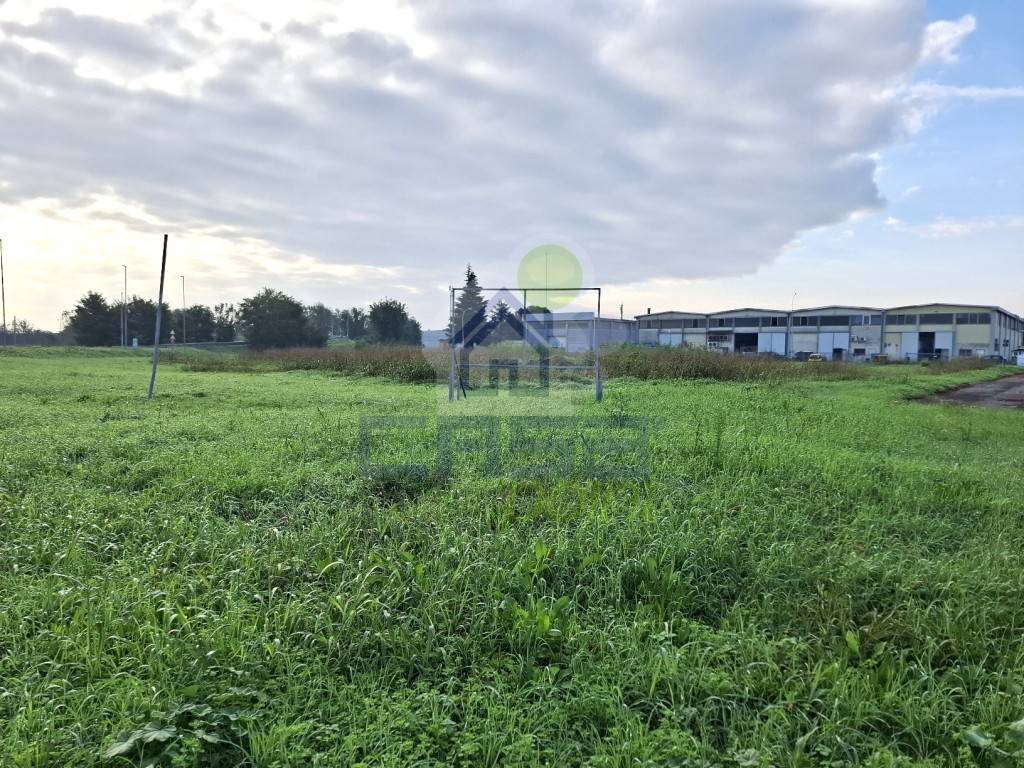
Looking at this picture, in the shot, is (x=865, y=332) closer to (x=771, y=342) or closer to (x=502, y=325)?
(x=771, y=342)

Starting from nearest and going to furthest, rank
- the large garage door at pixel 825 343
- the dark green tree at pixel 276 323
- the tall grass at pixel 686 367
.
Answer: the tall grass at pixel 686 367 → the dark green tree at pixel 276 323 → the large garage door at pixel 825 343

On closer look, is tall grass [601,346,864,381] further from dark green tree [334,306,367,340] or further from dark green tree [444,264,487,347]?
dark green tree [334,306,367,340]

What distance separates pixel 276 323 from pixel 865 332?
47332mm

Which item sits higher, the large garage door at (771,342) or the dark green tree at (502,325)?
the large garage door at (771,342)

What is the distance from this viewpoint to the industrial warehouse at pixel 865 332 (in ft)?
157

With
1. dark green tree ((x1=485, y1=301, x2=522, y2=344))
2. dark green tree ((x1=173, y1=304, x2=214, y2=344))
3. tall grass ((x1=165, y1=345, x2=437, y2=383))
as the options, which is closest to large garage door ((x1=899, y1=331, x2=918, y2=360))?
tall grass ((x1=165, y1=345, x2=437, y2=383))

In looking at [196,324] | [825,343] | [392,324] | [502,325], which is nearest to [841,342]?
[825,343]

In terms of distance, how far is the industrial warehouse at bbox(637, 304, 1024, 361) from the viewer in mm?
48000

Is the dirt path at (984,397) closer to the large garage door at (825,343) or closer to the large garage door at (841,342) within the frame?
the large garage door at (825,343)

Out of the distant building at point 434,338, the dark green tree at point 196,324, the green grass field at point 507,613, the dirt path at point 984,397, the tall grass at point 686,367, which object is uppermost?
the dark green tree at point 196,324

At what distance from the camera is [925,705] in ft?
7.41

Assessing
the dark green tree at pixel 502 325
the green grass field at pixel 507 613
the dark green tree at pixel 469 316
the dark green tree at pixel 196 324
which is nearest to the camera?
the green grass field at pixel 507 613

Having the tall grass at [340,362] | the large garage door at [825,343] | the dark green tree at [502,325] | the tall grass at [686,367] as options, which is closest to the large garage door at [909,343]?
the large garage door at [825,343]

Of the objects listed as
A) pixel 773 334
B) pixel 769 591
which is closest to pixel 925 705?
pixel 769 591
